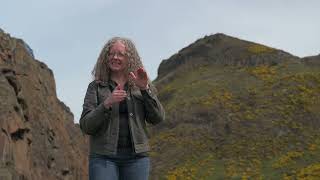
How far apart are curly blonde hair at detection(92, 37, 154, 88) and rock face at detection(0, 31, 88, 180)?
37.0 feet

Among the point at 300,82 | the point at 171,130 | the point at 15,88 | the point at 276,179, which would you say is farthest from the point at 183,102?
the point at 15,88

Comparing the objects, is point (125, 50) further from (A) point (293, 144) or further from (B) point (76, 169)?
(A) point (293, 144)

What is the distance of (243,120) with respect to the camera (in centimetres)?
4806

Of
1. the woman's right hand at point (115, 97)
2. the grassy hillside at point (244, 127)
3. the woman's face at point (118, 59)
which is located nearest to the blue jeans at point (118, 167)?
the woman's right hand at point (115, 97)

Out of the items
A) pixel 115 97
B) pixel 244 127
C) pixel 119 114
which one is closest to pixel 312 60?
pixel 244 127

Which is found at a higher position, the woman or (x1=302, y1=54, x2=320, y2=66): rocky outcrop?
(x1=302, y1=54, x2=320, y2=66): rocky outcrop

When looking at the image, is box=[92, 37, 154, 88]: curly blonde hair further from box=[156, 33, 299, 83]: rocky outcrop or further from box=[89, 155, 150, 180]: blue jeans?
box=[156, 33, 299, 83]: rocky outcrop

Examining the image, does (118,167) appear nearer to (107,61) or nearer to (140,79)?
(140,79)

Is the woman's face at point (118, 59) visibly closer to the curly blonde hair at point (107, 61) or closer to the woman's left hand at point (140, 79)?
the curly blonde hair at point (107, 61)

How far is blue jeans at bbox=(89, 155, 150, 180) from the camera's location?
7.23m

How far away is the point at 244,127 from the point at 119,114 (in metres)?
40.7

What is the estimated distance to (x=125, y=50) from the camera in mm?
→ 7648

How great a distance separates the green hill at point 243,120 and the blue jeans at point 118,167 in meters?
30.5

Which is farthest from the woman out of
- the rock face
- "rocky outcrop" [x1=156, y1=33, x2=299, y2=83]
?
"rocky outcrop" [x1=156, y1=33, x2=299, y2=83]
